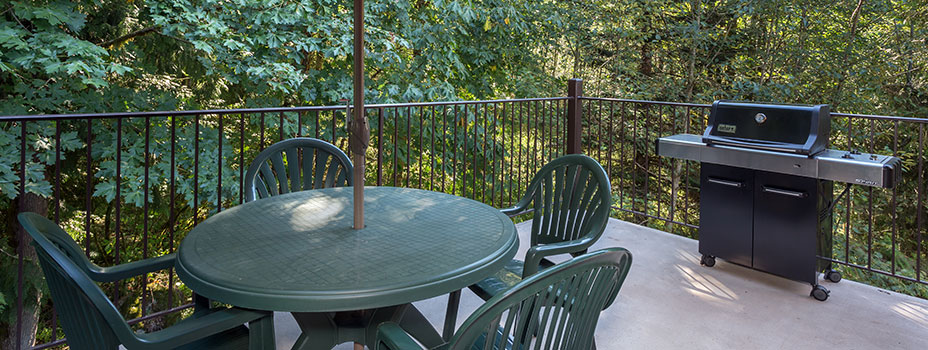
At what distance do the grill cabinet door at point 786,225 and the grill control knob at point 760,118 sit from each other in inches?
10.6

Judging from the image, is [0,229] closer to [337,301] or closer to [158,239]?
[158,239]

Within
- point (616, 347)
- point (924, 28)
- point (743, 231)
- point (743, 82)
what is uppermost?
point (924, 28)

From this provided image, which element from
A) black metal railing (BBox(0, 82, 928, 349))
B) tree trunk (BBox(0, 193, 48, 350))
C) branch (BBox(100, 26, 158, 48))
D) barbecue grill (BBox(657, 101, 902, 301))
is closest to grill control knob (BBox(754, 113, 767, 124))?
barbecue grill (BBox(657, 101, 902, 301))

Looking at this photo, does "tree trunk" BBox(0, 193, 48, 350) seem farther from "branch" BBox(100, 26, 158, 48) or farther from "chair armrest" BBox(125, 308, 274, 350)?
"chair armrest" BBox(125, 308, 274, 350)

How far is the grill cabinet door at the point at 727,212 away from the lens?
3.06 m

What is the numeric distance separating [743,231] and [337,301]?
2614 millimetres

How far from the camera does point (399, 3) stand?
6285mm

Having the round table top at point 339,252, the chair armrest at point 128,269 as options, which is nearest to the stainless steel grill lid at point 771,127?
the round table top at point 339,252

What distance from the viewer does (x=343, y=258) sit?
55.1 inches

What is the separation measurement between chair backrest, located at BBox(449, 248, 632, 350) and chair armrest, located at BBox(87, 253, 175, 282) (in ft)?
3.40

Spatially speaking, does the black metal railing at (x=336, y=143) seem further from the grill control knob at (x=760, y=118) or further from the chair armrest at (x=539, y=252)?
the chair armrest at (x=539, y=252)

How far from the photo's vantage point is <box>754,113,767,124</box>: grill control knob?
9.65ft

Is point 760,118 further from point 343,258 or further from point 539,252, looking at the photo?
point 343,258

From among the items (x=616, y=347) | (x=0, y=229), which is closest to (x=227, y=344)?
(x=616, y=347)
